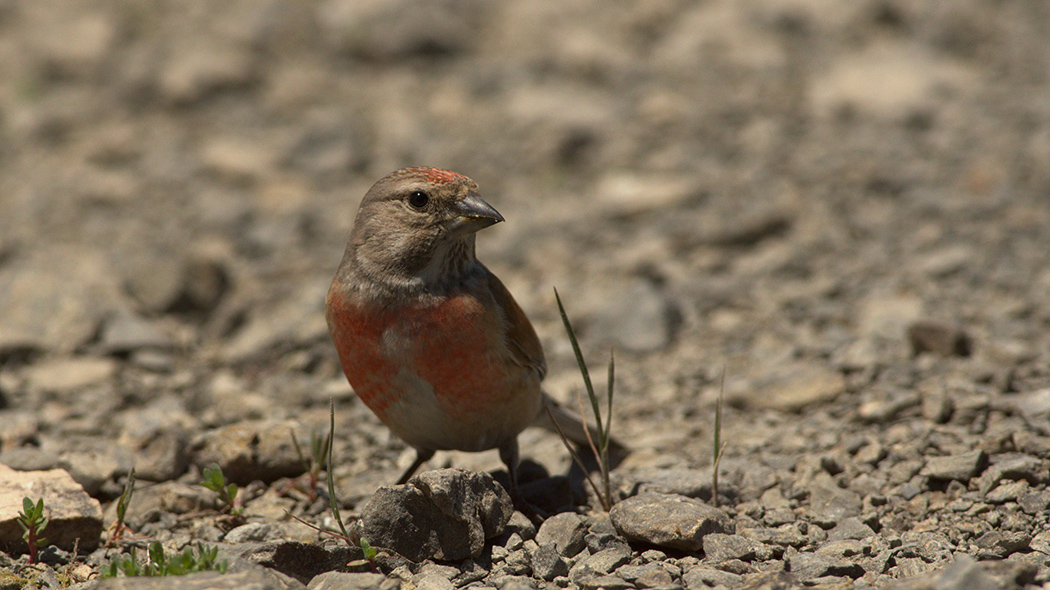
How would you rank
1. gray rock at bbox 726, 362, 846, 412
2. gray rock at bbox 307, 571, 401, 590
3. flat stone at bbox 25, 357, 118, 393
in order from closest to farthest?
gray rock at bbox 307, 571, 401, 590 → gray rock at bbox 726, 362, 846, 412 → flat stone at bbox 25, 357, 118, 393

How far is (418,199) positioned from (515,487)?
1198 mm

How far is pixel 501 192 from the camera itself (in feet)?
24.3

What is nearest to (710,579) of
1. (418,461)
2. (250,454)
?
(418,461)

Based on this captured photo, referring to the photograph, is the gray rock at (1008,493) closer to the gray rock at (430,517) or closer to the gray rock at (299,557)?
the gray rock at (430,517)

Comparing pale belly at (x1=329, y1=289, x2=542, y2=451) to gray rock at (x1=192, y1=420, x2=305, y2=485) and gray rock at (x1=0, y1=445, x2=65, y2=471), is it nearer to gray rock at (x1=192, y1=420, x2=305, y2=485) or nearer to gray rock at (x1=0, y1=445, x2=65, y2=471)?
gray rock at (x1=192, y1=420, x2=305, y2=485)

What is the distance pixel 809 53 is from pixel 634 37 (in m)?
1.47

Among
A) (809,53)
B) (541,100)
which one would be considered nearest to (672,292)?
(541,100)

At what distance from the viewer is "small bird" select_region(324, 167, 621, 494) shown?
385 cm

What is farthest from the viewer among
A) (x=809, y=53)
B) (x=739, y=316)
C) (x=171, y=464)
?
(x=809, y=53)

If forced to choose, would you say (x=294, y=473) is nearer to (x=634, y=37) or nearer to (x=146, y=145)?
(x=146, y=145)

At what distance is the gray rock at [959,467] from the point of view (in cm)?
383

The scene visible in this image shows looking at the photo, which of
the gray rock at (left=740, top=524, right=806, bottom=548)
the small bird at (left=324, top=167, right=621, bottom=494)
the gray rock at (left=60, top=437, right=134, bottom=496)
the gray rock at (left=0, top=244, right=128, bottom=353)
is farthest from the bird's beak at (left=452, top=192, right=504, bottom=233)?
the gray rock at (left=0, top=244, right=128, bottom=353)

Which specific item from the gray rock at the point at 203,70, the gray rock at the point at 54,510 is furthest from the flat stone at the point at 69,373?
the gray rock at the point at 203,70

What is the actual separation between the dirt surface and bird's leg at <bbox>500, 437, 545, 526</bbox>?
0.80 ft
